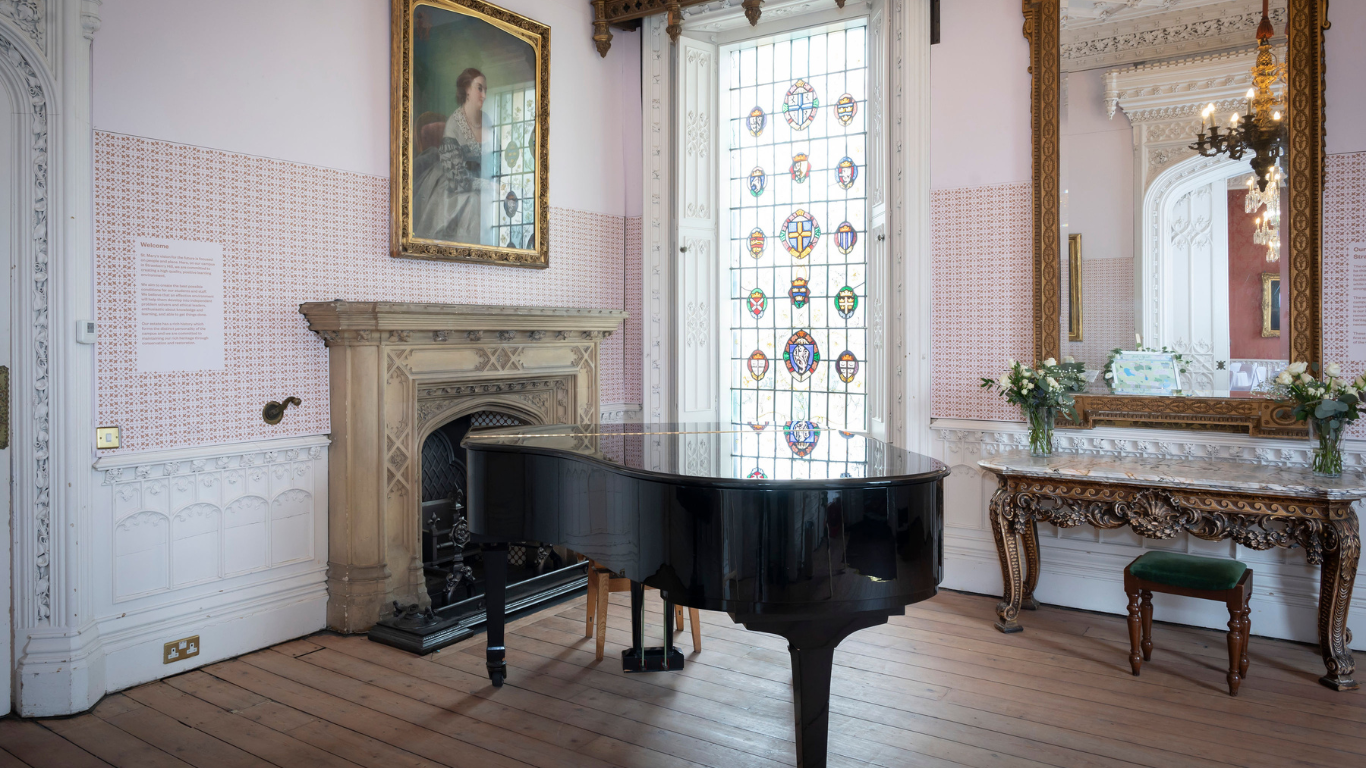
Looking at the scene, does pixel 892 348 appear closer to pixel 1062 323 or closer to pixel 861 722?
pixel 1062 323

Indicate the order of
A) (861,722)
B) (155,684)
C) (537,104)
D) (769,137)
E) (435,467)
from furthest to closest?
(769,137) → (537,104) → (435,467) → (155,684) → (861,722)

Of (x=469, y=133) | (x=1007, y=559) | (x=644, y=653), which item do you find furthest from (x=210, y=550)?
(x=1007, y=559)

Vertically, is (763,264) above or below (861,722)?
above

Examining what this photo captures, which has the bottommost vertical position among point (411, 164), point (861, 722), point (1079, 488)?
point (861, 722)

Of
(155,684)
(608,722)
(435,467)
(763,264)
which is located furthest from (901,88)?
(155,684)

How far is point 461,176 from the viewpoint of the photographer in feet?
15.9

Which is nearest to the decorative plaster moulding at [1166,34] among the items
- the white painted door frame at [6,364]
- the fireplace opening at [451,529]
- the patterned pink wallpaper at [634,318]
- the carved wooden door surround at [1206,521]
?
the carved wooden door surround at [1206,521]

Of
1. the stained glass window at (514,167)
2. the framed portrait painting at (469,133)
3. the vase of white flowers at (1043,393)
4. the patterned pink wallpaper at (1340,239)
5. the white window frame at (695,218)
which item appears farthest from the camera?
the white window frame at (695,218)

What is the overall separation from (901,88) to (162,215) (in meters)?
3.87

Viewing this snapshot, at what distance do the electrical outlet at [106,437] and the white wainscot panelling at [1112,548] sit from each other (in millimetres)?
4068

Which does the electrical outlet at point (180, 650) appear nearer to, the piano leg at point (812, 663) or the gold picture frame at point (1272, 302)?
the piano leg at point (812, 663)

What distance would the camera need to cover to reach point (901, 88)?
199 inches

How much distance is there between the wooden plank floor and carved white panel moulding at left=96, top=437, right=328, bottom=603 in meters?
0.44

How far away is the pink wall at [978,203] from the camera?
476 cm
